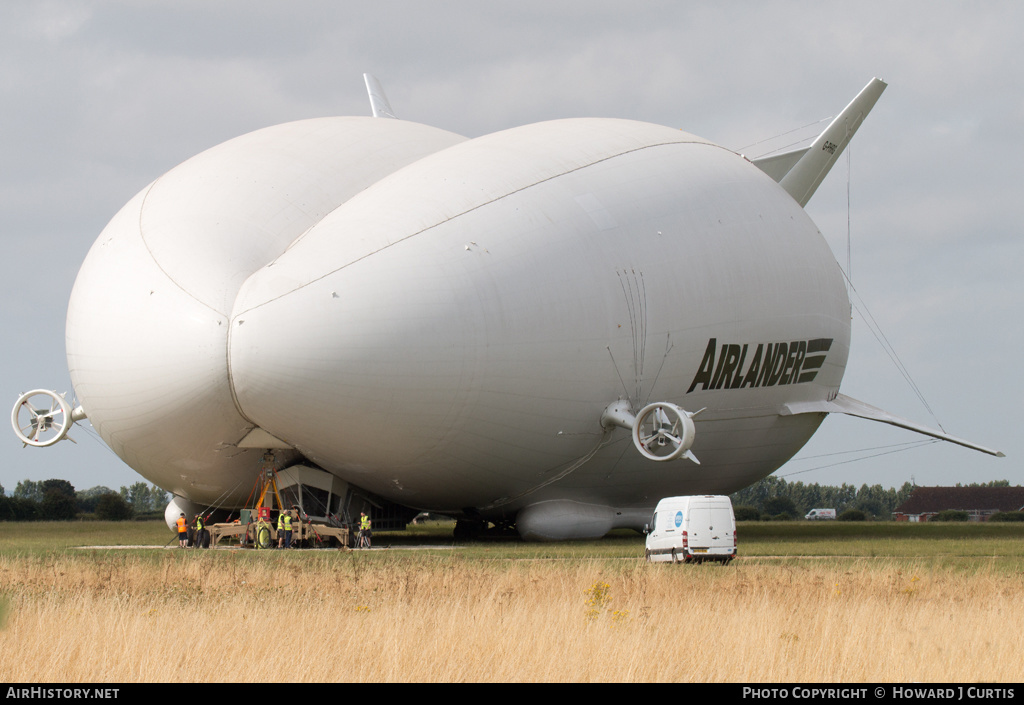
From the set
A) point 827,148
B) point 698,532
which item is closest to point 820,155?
point 827,148

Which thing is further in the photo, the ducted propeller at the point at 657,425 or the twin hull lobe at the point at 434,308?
the ducted propeller at the point at 657,425

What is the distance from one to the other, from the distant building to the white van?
310 feet

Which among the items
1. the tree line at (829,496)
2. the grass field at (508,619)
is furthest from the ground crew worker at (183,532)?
the tree line at (829,496)

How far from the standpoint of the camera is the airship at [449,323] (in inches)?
1232

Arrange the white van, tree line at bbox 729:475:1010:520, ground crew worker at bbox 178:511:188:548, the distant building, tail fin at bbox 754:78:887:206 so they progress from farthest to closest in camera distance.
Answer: tree line at bbox 729:475:1010:520
the distant building
tail fin at bbox 754:78:887:206
ground crew worker at bbox 178:511:188:548
the white van

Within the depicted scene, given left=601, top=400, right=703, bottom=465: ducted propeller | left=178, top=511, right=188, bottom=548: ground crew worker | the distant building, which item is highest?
the distant building

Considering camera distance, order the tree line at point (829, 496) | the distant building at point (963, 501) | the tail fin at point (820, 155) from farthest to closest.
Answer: the tree line at point (829, 496) → the distant building at point (963, 501) → the tail fin at point (820, 155)

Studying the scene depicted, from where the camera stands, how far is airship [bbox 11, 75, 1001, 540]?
103 ft

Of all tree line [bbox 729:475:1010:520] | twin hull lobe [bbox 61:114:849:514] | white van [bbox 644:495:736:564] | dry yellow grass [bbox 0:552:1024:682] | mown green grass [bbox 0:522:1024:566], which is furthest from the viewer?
tree line [bbox 729:475:1010:520]

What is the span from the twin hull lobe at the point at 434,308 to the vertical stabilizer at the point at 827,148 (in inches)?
481

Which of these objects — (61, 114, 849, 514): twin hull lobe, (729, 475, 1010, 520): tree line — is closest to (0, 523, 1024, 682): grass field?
(61, 114, 849, 514): twin hull lobe

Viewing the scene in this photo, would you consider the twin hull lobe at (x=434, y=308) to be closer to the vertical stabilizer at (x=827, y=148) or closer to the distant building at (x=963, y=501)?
the vertical stabilizer at (x=827, y=148)

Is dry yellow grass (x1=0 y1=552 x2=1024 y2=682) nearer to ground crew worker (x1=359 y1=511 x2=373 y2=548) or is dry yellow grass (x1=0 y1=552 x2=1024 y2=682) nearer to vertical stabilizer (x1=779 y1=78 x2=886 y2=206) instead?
ground crew worker (x1=359 y1=511 x2=373 y2=548)

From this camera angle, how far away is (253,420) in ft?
107
